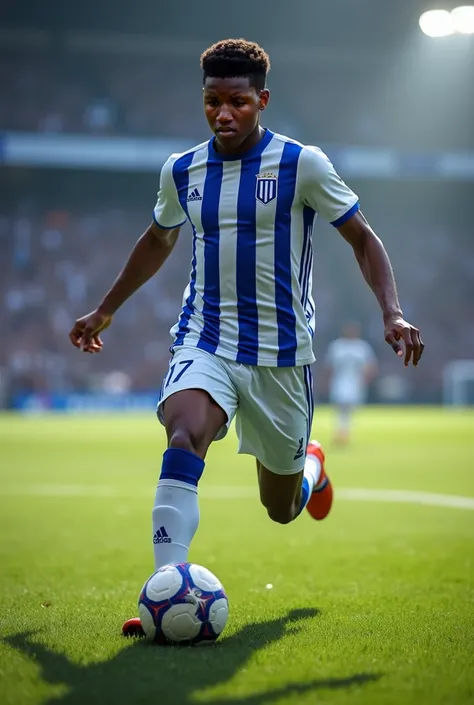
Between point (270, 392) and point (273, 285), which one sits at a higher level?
point (273, 285)

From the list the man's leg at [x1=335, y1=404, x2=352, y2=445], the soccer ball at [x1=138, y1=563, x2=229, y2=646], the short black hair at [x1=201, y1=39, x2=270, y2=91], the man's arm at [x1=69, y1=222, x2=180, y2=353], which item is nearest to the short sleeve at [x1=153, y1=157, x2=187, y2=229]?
the man's arm at [x1=69, y1=222, x2=180, y2=353]

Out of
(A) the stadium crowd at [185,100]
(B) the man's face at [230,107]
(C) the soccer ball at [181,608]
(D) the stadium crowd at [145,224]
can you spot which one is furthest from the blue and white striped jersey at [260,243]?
(A) the stadium crowd at [185,100]

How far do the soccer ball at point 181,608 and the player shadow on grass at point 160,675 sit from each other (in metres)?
0.06

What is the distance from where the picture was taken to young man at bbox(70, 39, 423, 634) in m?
4.16

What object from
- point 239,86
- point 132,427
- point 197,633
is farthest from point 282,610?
point 132,427

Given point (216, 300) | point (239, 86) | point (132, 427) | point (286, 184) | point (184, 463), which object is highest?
point (239, 86)

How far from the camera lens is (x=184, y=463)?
373 centimetres

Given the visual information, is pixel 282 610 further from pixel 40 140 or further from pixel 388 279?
pixel 40 140

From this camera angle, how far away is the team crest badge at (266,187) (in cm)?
421

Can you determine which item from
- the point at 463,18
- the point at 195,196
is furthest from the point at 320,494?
the point at 463,18

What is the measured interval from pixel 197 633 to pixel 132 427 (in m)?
19.4

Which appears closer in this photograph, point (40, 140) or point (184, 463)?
point (184, 463)

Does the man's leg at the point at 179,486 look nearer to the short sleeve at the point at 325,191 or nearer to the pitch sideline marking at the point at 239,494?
the short sleeve at the point at 325,191

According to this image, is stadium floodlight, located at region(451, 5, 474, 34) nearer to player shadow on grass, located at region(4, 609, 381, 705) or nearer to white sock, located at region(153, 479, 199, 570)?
white sock, located at region(153, 479, 199, 570)
